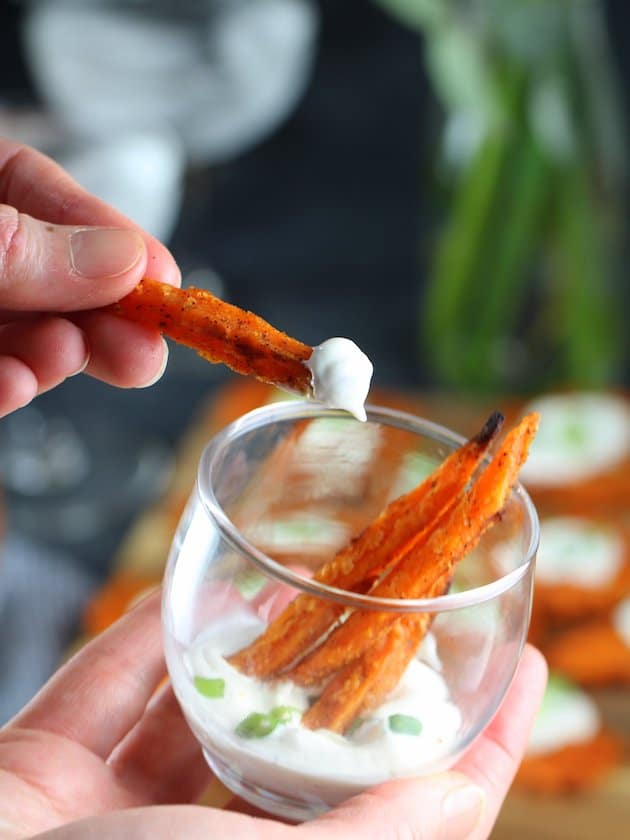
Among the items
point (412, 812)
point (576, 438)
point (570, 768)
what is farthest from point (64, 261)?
point (576, 438)

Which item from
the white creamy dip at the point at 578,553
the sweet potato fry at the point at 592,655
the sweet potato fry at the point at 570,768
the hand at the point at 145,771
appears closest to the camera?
the hand at the point at 145,771

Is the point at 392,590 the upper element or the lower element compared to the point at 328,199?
upper

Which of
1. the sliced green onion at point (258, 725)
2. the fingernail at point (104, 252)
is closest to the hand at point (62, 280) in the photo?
the fingernail at point (104, 252)

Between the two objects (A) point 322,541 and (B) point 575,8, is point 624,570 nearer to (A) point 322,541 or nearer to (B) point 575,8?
(A) point 322,541

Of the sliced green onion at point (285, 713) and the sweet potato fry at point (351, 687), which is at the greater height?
the sweet potato fry at point (351, 687)

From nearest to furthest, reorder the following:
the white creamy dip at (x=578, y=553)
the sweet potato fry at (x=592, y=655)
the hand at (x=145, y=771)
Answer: the hand at (x=145, y=771)
the sweet potato fry at (x=592, y=655)
the white creamy dip at (x=578, y=553)

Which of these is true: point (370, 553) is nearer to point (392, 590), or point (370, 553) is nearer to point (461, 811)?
point (392, 590)

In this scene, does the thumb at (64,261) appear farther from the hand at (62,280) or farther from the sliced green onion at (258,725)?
the sliced green onion at (258,725)
